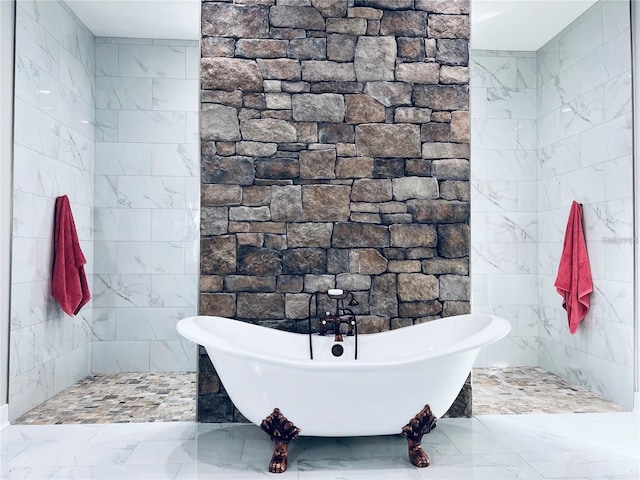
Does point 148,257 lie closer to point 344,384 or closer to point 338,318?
point 338,318

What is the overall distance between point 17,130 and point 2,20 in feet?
1.97

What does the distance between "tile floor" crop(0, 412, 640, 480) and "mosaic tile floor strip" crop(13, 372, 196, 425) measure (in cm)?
9

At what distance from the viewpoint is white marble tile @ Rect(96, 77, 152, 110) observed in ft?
10.4

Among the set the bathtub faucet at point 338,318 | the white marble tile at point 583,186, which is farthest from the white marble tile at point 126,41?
the white marble tile at point 583,186

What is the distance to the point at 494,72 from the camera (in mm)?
3869

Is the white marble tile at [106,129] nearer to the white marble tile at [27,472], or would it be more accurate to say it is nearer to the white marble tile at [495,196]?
the white marble tile at [27,472]

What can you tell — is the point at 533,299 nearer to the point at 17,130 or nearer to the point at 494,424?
the point at 494,424

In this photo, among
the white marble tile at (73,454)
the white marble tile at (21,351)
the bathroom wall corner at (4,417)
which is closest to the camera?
the white marble tile at (73,454)

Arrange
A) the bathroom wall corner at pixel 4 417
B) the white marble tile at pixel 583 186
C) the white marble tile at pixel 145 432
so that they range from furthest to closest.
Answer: the white marble tile at pixel 583 186, the bathroom wall corner at pixel 4 417, the white marble tile at pixel 145 432

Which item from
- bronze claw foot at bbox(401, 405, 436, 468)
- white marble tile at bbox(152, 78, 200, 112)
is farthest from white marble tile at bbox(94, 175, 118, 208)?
bronze claw foot at bbox(401, 405, 436, 468)

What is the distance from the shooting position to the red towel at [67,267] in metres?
3.20

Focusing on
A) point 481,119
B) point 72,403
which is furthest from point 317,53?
point 72,403

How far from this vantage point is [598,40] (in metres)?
3.60

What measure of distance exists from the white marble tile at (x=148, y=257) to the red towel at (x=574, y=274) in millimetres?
2584
